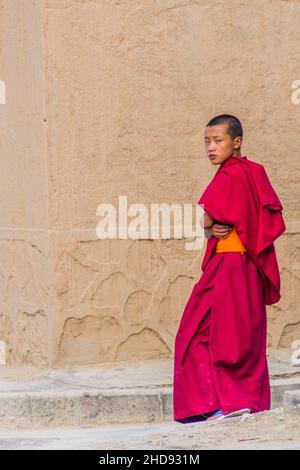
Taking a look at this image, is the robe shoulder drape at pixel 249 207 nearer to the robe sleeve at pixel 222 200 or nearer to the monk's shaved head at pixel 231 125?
the robe sleeve at pixel 222 200

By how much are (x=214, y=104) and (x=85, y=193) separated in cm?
105

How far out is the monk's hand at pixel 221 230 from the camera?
688cm

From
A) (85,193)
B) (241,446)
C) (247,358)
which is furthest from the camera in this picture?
(85,193)

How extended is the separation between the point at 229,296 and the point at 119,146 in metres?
1.74

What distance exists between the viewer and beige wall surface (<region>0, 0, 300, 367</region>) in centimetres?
811

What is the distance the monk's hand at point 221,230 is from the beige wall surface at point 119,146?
142 cm

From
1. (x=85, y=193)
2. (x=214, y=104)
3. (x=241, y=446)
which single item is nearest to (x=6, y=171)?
(x=85, y=193)

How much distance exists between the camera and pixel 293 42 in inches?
344

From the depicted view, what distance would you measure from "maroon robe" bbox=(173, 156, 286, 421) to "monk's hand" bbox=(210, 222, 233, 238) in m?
0.05

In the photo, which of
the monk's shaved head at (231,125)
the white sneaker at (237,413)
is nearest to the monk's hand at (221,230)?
the monk's shaved head at (231,125)

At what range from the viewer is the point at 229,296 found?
6.85 m

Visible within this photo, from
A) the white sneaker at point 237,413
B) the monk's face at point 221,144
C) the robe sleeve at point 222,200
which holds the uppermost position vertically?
the monk's face at point 221,144

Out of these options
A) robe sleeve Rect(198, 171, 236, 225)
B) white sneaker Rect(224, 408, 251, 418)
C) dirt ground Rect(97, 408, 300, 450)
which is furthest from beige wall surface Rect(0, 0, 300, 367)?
dirt ground Rect(97, 408, 300, 450)

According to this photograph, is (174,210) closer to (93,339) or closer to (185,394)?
(93,339)
